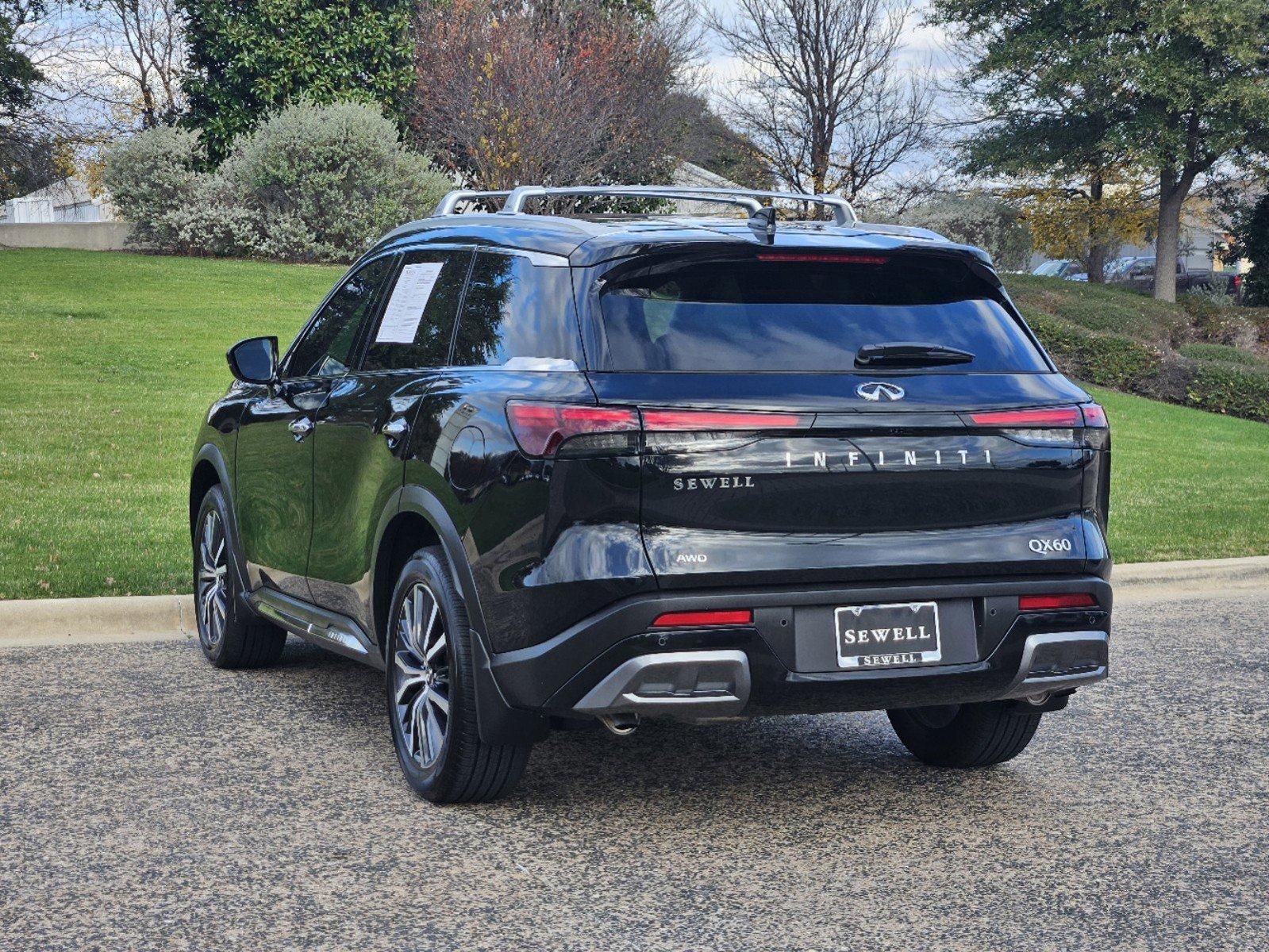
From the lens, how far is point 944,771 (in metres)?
5.65

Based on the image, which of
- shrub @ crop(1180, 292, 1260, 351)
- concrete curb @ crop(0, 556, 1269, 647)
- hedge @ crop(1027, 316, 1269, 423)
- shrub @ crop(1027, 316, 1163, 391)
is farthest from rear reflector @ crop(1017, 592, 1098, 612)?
shrub @ crop(1180, 292, 1260, 351)

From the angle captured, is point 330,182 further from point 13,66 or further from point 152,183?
point 13,66

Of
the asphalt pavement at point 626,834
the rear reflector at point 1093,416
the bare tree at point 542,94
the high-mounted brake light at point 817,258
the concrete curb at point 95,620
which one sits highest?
the bare tree at point 542,94

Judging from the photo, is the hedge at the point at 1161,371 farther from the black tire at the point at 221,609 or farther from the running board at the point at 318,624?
the running board at the point at 318,624

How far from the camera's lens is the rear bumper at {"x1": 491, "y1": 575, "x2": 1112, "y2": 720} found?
14.1 feet

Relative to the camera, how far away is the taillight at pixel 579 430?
4324mm

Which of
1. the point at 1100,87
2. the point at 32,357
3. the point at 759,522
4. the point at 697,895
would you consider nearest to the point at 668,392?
the point at 759,522

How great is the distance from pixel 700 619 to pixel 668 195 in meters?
1.75

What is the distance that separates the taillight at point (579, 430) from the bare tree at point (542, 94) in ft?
88.2

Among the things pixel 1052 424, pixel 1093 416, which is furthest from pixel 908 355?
pixel 1093 416

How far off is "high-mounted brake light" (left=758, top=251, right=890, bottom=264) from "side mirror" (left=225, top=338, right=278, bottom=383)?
2.60 metres

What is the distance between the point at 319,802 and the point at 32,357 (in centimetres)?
1439

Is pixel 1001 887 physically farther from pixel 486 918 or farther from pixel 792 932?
pixel 486 918

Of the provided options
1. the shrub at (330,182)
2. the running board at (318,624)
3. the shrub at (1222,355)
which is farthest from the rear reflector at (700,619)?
the shrub at (330,182)
